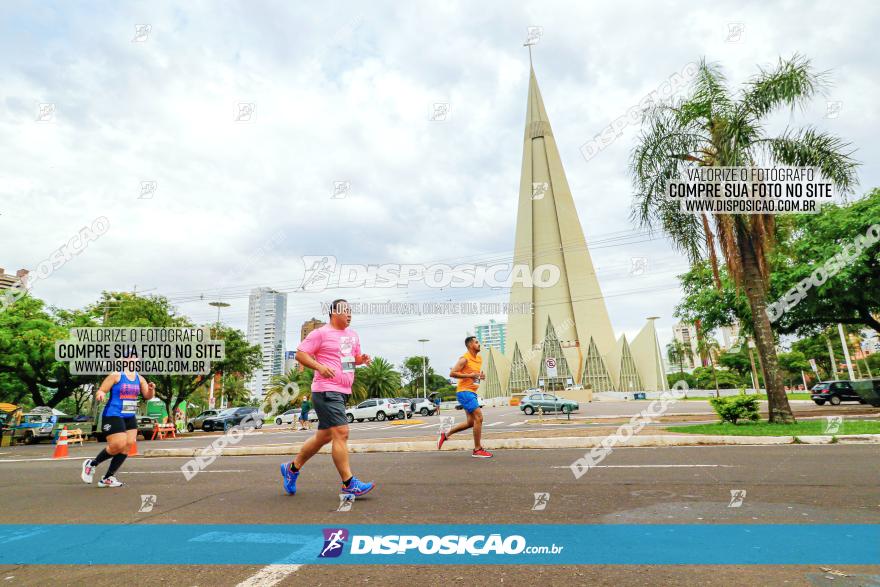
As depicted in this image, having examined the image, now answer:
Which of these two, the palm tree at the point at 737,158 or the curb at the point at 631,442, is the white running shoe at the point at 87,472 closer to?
the curb at the point at 631,442

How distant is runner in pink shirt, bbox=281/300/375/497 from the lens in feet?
15.3

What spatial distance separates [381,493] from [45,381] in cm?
3010

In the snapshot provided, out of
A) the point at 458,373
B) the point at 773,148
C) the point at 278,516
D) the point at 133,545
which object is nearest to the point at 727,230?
the point at 773,148

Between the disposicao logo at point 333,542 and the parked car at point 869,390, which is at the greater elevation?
the parked car at point 869,390

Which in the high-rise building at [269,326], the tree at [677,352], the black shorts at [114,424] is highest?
the high-rise building at [269,326]

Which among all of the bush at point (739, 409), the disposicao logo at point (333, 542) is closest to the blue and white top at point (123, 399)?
the disposicao logo at point (333, 542)

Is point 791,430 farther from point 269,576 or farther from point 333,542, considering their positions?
point 269,576

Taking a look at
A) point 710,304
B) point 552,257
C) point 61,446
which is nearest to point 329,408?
point 61,446

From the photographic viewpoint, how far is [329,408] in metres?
4.73

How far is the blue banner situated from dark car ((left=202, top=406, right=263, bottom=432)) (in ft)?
91.5

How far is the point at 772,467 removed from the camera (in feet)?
19.7

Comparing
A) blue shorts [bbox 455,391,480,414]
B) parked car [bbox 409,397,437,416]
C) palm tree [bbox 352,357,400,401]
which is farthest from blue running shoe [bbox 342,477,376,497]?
palm tree [bbox 352,357,400,401]

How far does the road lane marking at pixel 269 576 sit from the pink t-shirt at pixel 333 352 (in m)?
2.04

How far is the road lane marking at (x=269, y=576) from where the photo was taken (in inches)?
101
